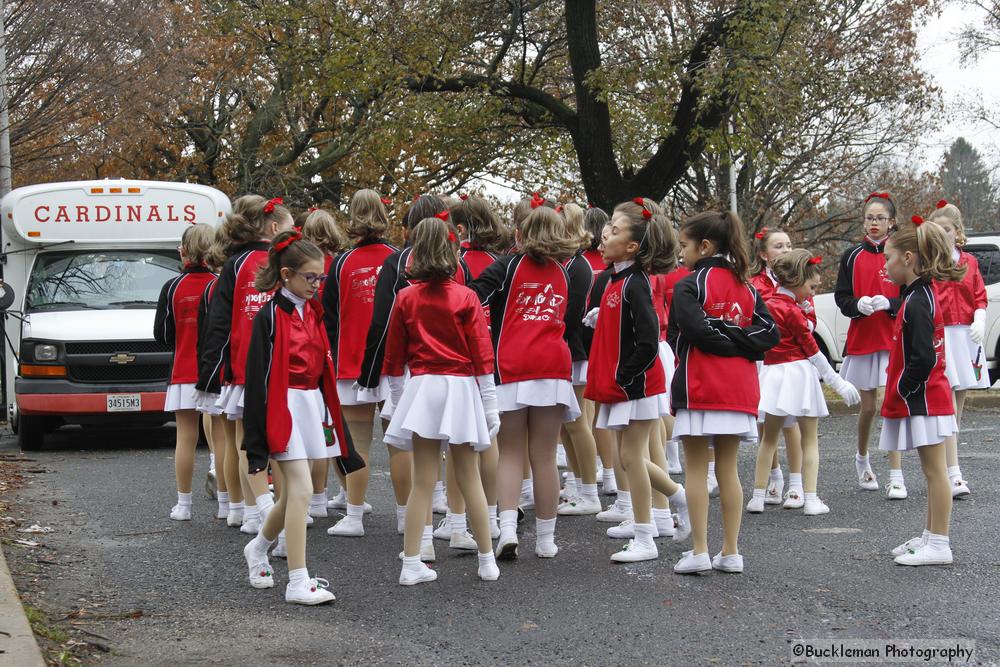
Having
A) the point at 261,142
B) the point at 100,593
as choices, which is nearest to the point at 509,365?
the point at 100,593

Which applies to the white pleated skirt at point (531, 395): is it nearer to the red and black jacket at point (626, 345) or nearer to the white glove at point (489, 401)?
the red and black jacket at point (626, 345)

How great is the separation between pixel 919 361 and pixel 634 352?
1.46 m

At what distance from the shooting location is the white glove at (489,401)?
232 inches

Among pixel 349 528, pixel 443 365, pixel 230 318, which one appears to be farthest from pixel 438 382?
pixel 349 528

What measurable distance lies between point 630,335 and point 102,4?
9.92 metres

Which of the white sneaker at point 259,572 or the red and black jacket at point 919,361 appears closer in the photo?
the white sneaker at point 259,572

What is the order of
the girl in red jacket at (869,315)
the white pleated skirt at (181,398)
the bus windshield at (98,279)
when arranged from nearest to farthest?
the white pleated skirt at (181,398) < the girl in red jacket at (869,315) < the bus windshield at (98,279)

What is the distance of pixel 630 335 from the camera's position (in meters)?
6.28

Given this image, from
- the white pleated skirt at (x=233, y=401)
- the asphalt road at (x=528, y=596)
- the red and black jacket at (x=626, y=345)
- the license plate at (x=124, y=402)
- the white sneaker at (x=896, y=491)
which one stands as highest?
the red and black jacket at (x=626, y=345)

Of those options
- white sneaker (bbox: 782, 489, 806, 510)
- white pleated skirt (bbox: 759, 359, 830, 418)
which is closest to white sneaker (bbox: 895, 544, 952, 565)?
white pleated skirt (bbox: 759, 359, 830, 418)

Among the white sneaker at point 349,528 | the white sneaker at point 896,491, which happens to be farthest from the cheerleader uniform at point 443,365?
the white sneaker at point 896,491

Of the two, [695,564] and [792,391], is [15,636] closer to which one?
[695,564]

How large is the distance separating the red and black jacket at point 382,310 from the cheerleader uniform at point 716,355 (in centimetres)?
138

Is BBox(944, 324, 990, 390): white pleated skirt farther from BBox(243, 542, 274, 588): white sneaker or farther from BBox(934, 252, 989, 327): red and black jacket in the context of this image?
BBox(243, 542, 274, 588): white sneaker
